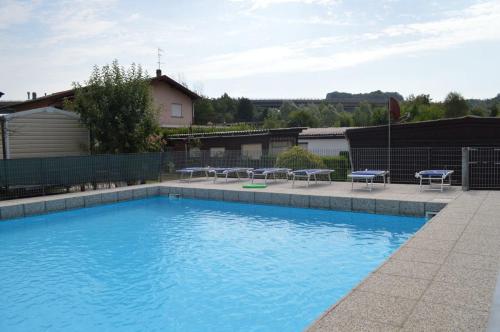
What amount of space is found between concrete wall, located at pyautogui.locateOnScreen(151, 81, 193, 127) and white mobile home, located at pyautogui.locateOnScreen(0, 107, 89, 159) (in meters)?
9.65

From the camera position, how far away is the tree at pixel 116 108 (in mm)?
17219

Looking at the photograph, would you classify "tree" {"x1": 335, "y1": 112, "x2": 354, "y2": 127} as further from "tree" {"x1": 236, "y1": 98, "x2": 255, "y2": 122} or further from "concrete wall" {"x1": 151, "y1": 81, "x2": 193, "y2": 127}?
"concrete wall" {"x1": 151, "y1": 81, "x2": 193, "y2": 127}

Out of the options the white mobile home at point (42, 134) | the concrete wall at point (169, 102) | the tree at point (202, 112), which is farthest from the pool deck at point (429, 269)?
the tree at point (202, 112)

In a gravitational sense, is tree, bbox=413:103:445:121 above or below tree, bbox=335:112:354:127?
below

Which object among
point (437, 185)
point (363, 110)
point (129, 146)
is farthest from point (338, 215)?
point (363, 110)

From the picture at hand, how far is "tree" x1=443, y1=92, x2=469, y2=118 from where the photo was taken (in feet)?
154

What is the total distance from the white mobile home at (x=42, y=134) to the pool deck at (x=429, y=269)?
137 inches

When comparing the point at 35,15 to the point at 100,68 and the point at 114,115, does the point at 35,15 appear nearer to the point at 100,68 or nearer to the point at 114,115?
the point at 100,68

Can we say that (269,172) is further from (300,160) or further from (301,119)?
(301,119)

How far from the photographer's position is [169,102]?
2872 cm

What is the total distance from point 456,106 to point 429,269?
47446 millimetres

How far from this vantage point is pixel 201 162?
64.9 ft

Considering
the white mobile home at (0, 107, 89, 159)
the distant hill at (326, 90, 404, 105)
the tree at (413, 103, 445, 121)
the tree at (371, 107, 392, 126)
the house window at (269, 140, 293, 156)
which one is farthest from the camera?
the distant hill at (326, 90, 404, 105)

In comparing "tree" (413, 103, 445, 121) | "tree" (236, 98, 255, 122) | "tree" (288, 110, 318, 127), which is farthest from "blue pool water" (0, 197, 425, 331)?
"tree" (236, 98, 255, 122)
